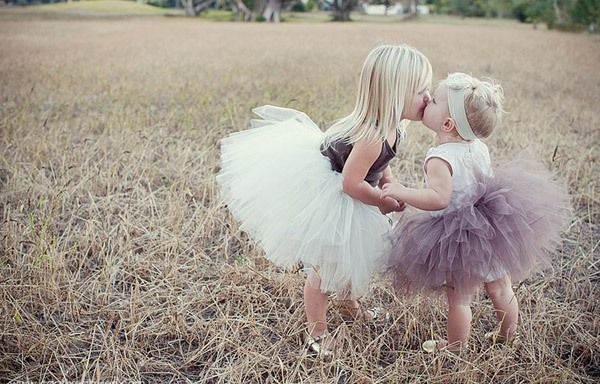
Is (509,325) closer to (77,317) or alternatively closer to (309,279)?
(309,279)

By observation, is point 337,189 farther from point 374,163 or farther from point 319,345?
point 319,345

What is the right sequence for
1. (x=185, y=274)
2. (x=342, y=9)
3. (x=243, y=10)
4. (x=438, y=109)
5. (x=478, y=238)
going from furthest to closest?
(x=342, y=9), (x=243, y=10), (x=185, y=274), (x=438, y=109), (x=478, y=238)

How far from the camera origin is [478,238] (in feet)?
6.60

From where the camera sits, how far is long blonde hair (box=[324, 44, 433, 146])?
2.09 metres

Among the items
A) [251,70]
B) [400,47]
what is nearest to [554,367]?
[400,47]

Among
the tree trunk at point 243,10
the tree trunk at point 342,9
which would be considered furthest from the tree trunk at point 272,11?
the tree trunk at point 342,9

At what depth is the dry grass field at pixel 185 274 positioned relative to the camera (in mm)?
2164

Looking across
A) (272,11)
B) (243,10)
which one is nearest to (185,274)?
(272,11)

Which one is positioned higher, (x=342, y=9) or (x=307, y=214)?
(x=307, y=214)

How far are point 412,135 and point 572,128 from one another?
162 centimetres

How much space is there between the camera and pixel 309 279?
233cm

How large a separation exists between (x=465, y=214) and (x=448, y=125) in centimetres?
31

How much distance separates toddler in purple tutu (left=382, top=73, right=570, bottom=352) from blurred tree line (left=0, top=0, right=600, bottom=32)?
1557cm

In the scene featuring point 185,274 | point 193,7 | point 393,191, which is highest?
point 393,191
